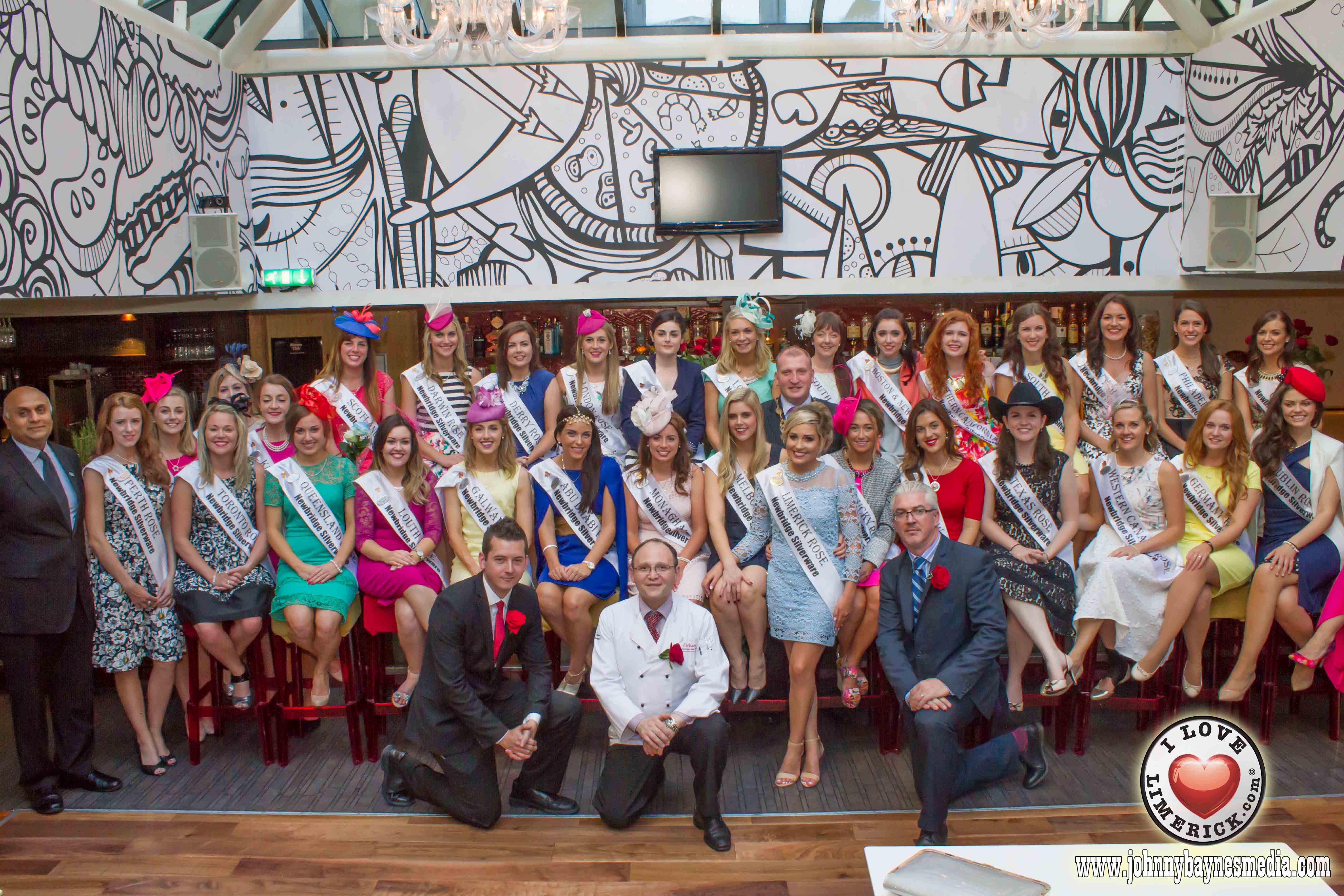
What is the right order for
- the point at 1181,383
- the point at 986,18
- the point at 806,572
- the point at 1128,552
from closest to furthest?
1. the point at 806,572
2. the point at 1128,552
3. the point at 1181,383
4. the point at 986,18

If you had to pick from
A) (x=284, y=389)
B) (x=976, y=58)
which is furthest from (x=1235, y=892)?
(x=976, y=58)

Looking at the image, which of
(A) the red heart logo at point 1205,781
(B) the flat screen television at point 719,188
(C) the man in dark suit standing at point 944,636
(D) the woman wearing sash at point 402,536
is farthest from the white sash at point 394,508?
(B) the flat screen television at point 719,188

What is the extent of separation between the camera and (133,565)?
3.37m

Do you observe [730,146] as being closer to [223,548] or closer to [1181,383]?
[1181,383]

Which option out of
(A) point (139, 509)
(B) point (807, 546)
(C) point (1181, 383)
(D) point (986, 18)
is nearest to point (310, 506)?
(A) point (139, 509)

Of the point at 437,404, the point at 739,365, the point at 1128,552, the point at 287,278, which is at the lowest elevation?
the point at 1128,552

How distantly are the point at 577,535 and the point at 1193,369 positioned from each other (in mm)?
3058

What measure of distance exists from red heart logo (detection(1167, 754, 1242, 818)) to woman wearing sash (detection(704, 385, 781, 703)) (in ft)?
5.28

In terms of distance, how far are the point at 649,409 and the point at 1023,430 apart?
1.41 meters

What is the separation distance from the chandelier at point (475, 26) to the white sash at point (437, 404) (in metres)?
1.72

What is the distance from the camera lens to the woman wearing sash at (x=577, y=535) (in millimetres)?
3494

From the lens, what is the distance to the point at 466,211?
629cm

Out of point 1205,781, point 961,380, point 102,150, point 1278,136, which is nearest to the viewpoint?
point 1205,781

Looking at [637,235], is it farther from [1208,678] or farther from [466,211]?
[1208,678]
